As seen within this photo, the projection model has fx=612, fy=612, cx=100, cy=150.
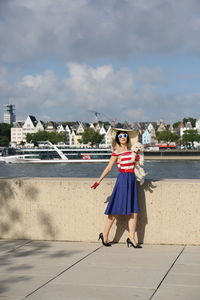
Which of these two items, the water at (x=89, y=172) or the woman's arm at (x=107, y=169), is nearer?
the woman's arm at (x=107, y=169)

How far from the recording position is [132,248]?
759 cm

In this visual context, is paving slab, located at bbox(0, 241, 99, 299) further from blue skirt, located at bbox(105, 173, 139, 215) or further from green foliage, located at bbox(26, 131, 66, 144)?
green foliage, located at bbox(26, 131, 66, 144)

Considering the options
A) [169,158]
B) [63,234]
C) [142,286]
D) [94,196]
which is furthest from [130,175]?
[169,158]

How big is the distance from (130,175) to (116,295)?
8.12ft

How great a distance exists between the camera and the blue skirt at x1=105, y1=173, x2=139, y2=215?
7.59 meters

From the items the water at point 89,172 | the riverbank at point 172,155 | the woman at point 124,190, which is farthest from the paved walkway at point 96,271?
the riverbank at point 172,155

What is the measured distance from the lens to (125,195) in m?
7.59

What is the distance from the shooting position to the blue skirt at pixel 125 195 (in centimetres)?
759

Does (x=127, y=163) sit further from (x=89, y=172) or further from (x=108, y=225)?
(x=89, y=172)

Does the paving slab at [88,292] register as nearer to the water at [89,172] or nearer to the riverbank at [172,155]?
the water at [89,172]

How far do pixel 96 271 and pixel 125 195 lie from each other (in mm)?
1548

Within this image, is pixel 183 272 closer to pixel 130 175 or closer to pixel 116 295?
pixel 116 295

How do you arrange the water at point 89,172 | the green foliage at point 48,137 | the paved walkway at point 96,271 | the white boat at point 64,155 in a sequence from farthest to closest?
1. the green foliage at point 48,137
2. the white boat at point 64,155
3. the water at point 89,172
4. the paved walkway at point 96,271

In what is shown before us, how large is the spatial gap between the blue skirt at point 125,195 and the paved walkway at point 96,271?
0.48 metres
